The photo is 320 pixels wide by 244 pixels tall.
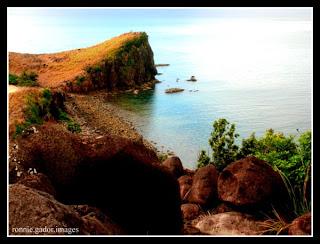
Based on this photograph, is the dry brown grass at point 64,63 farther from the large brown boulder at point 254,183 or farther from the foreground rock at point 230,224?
the foreground rock at point 230,224

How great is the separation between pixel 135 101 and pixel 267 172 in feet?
53.0

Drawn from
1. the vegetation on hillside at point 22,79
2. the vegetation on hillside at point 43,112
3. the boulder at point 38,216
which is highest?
the vegetation on hillside at point 22,79

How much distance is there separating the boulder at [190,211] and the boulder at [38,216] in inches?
293

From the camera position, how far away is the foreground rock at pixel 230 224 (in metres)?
11.6

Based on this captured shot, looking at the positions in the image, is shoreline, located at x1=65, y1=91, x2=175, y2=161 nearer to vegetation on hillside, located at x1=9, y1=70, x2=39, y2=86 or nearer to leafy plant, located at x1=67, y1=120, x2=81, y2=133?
leafy plant, located at x1=67, y1=120, x2=81, y2=133

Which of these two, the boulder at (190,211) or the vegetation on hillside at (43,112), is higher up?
the vegetation on hillside at (43,112)

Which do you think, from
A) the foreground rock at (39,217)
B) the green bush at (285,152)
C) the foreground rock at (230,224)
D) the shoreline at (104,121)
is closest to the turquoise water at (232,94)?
the shoreline at (104,121)

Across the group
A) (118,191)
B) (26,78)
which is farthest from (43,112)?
(118,191)

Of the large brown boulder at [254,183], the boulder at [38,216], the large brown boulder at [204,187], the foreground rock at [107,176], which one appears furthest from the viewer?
the large brown boulder at [204,187]

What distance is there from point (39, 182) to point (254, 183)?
20.0 ft

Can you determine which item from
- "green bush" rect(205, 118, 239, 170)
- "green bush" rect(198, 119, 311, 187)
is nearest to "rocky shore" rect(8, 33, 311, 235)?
"green bush" rect(198, 119, 311, 187)

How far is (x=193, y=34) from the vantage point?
18.4 m

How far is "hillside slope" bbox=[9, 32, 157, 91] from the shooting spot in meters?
28.3

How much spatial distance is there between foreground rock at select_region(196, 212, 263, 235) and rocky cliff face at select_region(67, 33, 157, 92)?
17.4 meters
